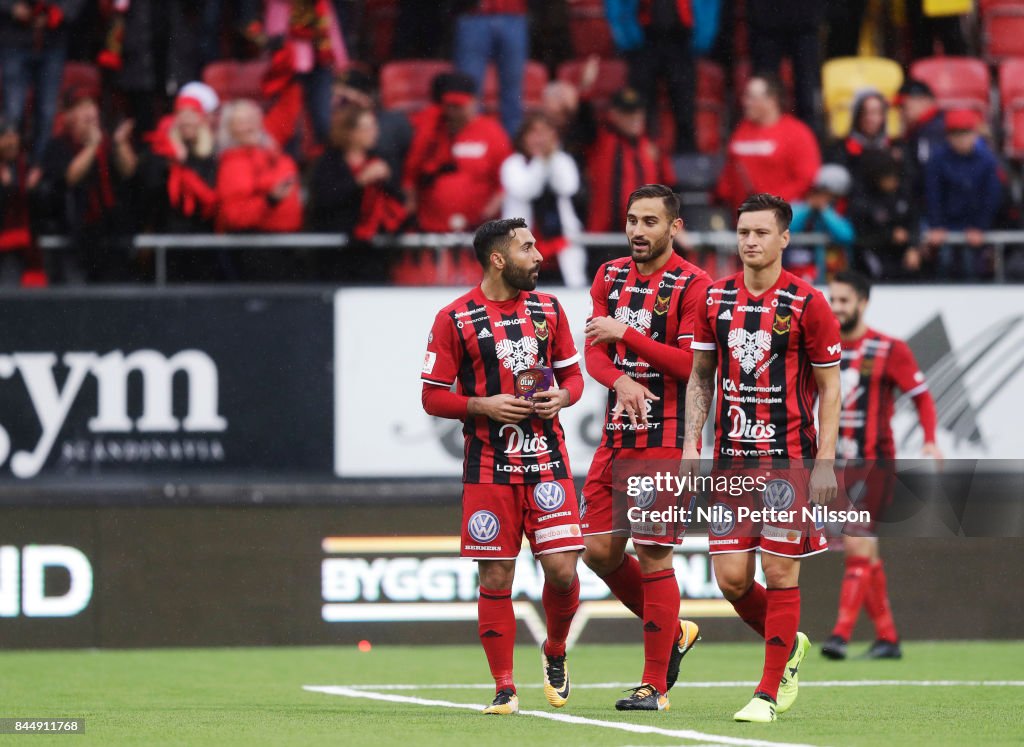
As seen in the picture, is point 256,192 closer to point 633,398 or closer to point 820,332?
point 633,398

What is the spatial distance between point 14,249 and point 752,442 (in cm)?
735

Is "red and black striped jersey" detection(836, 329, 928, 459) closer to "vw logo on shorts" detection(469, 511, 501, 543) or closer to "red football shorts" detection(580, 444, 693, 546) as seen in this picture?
"red football shorts" detection(580, 444, 693, 546)

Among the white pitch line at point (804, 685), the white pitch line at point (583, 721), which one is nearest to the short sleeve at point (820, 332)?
the white pitch line at point (583, 721)

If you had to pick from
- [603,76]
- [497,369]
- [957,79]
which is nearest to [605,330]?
[497,369]

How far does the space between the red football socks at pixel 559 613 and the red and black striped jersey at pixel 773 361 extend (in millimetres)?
1013

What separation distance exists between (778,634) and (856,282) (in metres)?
4.27

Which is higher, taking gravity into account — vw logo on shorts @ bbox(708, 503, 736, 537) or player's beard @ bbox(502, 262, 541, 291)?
player's beard @ bbox(502, 262, 541, 291)

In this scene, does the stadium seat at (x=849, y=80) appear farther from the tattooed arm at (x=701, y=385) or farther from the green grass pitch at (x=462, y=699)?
the tattooed arm at (x=701, y=385)

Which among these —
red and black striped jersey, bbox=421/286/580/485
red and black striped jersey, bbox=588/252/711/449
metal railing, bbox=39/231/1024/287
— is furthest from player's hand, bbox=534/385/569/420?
metal railing, bbox=39/231/1024/287

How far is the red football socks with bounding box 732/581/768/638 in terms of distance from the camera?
26.9ft

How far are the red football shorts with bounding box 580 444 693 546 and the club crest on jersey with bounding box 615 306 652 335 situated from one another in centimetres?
55

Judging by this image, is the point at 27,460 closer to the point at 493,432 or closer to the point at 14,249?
the point at 14,249

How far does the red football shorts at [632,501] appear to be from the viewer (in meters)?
8.01

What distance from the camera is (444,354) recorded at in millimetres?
8070
